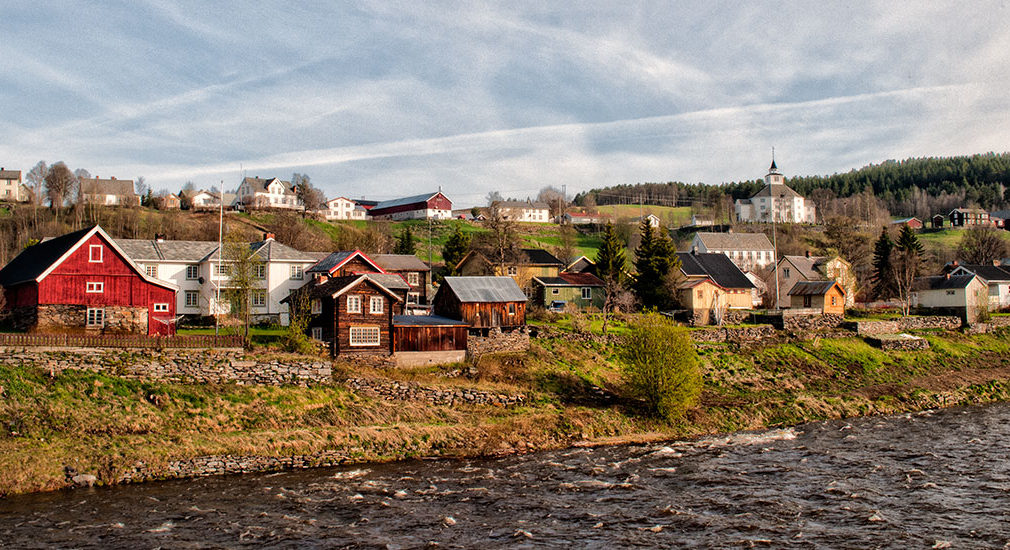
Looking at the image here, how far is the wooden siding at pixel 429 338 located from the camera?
135ft

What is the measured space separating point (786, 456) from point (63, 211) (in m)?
94.0

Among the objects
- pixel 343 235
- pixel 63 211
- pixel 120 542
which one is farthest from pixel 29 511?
pixel 63 211

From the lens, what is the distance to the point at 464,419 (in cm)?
3475

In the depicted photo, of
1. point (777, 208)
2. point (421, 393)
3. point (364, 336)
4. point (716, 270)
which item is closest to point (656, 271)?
point (716, 270)

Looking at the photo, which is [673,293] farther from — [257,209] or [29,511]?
[257,209]

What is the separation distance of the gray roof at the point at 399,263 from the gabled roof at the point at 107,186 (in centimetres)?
5648

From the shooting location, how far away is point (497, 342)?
44.2 m

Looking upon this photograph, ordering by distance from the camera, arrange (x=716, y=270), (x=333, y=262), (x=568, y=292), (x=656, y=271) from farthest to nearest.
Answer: (x=716, y=270) → (x=568, y=292) → (x=656, y=271) → (x=333, y=262)

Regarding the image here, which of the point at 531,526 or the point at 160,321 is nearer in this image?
the point at 531,526

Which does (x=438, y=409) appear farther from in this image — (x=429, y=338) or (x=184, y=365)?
(x=184, y=365)

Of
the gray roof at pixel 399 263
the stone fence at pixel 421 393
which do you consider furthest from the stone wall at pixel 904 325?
the gray roof at pixel 399 263

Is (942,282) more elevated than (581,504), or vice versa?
(942,282)

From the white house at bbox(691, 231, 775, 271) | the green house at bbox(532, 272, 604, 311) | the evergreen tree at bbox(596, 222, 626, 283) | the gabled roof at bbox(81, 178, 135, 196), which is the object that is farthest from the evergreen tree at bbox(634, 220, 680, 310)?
the gabled roof at bbox(81, 178, 135, 196)

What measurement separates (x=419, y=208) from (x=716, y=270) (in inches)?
2638
